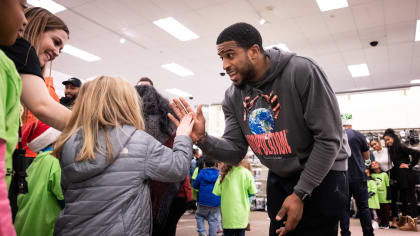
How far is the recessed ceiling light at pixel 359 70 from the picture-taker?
8.90 metres

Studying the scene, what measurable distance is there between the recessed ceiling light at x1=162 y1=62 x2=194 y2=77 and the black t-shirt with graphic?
26.1 ft

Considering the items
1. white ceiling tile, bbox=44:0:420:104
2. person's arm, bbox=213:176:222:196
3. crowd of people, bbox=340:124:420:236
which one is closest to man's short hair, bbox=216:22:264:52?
person's arm, bbox=213:176:222:196

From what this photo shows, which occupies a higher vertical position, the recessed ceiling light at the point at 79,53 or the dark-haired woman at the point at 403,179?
the recessed ceiling light at the point at 79,53

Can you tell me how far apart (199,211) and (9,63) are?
161 inches

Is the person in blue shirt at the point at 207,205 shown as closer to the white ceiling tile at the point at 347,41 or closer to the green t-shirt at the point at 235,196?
the green t-shirt at the point at 235,196

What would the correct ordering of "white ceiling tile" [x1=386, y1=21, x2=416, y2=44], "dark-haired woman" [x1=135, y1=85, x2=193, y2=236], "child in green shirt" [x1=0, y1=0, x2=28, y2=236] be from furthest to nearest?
"white ceiling tile" [x1=386, y1=21, x2=416, y2=44] < "dark-haired woman" [x1=135, y1=85, x2=193, y2=236] < "child in green shirt" [x1=0, y1=0, x2=28, y2=236]

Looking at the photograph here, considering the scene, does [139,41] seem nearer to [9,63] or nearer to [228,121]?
[228,121]

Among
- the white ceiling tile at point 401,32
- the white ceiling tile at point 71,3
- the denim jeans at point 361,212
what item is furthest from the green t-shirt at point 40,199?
the white ceiling tile at point 401,32

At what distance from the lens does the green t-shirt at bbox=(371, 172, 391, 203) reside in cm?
626

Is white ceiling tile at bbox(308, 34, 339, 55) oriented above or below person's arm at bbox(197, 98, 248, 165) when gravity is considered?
above

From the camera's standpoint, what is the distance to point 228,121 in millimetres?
1802

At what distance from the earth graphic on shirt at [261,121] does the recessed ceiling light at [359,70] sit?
331 inches

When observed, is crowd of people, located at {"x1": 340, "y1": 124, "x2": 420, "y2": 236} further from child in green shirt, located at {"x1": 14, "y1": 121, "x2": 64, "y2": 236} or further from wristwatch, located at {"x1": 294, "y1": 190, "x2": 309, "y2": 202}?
child in green shirt, located at {"x1": 14, "y1": 121, "x2": 64, "y2": 236}

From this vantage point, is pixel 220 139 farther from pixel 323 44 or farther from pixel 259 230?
pixel 323 44
